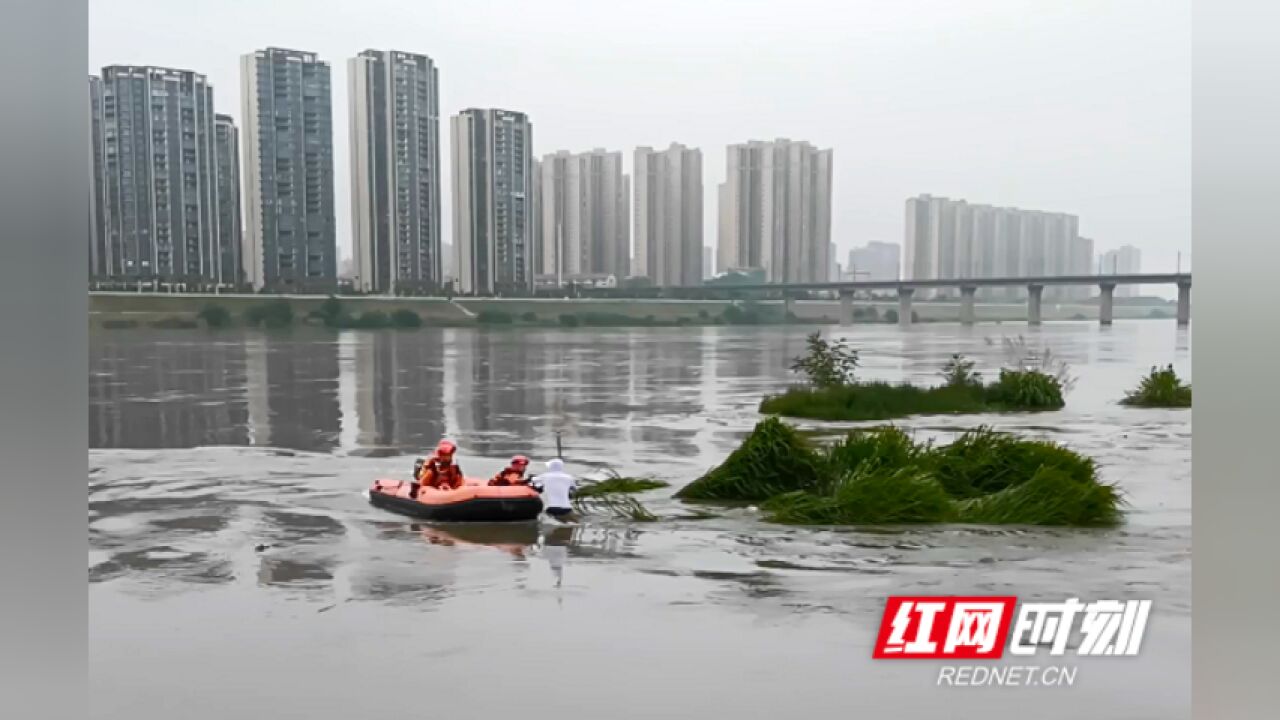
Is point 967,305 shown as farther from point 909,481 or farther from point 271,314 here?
point 271,314

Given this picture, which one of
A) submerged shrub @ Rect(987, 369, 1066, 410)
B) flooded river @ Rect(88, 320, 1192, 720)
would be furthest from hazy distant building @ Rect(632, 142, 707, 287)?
submerged shrub @ Rect(987, 369, 1066, 410)

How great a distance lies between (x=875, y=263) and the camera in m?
5.69

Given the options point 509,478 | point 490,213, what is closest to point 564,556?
point 509,478

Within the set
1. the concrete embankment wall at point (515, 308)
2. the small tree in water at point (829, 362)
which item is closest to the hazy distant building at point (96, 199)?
the concrete embankment wall at point (515, 308)

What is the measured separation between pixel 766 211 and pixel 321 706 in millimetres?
3886

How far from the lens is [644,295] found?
231 inches

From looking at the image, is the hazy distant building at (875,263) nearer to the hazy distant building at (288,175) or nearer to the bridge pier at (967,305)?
the bridge pier at (967,305)

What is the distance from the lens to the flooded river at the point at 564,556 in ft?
9.61

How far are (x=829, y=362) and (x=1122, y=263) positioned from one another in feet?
6.71

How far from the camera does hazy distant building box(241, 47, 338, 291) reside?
19.5 feet

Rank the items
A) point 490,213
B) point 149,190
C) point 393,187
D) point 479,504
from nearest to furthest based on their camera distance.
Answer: point 479,504 < point 490,213 < point 393,187 < point 149,190

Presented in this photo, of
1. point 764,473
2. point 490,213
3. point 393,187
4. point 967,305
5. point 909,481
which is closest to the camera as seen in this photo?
point 909,481
